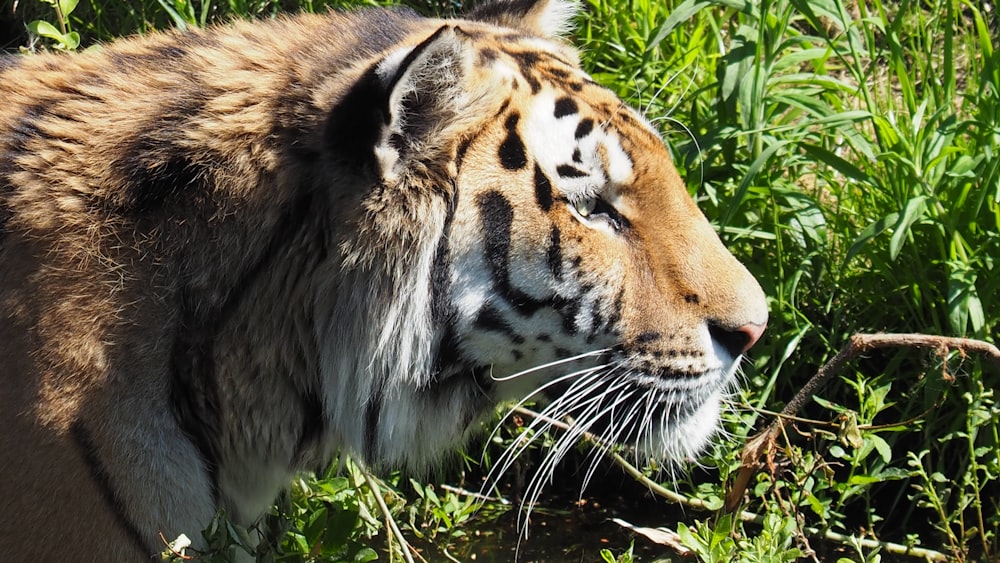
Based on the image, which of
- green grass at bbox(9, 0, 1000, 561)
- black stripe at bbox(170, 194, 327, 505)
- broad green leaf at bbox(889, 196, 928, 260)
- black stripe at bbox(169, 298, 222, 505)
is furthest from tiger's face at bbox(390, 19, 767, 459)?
broad green leaf at bbox(889, 196, 928, 260)

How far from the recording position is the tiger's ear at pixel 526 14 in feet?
8.59

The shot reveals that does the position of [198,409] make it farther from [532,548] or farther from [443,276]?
[532,548]

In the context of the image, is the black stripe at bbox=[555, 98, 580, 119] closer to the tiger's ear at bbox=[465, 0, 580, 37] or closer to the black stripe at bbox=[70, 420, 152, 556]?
the tiger's ear at bbox=[465, 0, 580, 37]

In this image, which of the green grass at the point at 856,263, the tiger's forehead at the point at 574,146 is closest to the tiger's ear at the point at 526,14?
the green grass at the point at 856,263

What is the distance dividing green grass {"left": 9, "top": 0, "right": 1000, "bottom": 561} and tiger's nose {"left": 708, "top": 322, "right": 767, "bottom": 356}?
61 cm

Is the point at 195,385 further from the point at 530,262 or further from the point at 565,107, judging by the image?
the point at 565,107

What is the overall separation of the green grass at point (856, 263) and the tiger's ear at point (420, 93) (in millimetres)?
962

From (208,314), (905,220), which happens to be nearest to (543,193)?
(208,314)

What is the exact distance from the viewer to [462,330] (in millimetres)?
2189

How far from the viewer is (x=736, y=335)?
88.1 inches

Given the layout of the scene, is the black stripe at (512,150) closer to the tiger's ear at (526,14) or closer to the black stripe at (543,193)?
the black stripe at (543,193)

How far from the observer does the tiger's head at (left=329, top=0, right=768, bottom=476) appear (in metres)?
2.07

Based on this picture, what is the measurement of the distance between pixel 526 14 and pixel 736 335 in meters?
0.90

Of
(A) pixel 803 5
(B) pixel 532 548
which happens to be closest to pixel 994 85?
(A) pixel 803 5
